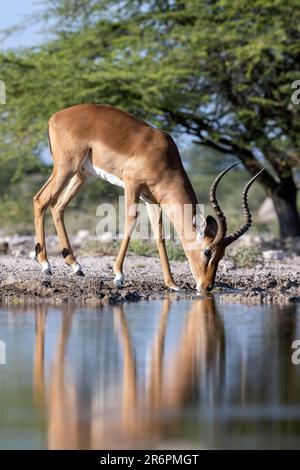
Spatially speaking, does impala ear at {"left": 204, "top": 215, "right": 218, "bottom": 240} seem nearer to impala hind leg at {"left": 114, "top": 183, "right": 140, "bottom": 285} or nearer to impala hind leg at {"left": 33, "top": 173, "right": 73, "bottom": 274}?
impala hind leg at {"left": 114, "top": 183, "right": 140, "bottom": 285}

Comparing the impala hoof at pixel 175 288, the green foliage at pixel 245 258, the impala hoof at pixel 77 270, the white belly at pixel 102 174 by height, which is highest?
the white belly at pixel 102 174

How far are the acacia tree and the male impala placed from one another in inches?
256

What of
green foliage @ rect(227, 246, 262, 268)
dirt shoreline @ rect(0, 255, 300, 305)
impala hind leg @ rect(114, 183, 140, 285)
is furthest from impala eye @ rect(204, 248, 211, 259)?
green foliage @ rect(227, 246, 262, 268)

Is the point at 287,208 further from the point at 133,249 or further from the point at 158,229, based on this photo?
the point at 158,229

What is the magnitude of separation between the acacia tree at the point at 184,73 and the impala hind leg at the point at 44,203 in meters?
6.68

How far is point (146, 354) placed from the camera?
5930 millimetres

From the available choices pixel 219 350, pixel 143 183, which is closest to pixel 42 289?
pixel 143 183

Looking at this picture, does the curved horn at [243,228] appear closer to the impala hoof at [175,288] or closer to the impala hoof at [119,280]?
the impala hoof at [175,288]

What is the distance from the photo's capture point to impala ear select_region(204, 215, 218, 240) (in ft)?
29.6

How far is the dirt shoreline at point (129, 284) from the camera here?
27.9 ft

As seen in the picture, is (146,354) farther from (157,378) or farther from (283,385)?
(283,385)

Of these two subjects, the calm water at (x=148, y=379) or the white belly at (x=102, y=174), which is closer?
the calm water at (x=148, y=379)

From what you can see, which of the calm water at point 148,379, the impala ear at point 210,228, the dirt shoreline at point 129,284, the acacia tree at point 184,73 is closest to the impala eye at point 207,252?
the impala ear at point 210,228

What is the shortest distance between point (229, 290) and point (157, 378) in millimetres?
4088
